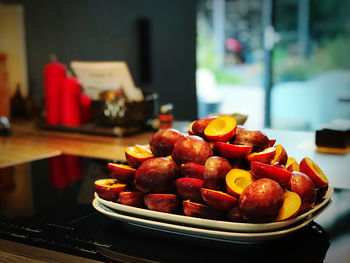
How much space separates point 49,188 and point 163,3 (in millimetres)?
2920

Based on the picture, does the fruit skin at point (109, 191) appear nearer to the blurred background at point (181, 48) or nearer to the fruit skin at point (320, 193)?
the fruit skin at point (320, 193)

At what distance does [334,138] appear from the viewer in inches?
64.1

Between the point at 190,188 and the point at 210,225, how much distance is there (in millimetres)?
68

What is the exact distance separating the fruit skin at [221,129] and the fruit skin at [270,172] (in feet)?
0.31

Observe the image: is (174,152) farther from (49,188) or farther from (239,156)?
(49,188)

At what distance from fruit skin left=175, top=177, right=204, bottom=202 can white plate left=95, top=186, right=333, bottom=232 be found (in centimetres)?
3

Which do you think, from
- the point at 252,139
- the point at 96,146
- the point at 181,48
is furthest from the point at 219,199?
the point at 181,48

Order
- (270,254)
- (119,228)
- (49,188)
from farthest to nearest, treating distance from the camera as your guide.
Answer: (49,188) → (119,228) → (270,254)

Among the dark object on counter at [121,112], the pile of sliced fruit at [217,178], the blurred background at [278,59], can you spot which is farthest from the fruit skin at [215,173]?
the blurred background at [278,59]

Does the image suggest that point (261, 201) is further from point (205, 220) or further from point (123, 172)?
point (123, 172)

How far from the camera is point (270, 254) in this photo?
74cm

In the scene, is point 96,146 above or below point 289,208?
below

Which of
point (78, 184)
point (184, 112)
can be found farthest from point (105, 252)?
point (184, 112)

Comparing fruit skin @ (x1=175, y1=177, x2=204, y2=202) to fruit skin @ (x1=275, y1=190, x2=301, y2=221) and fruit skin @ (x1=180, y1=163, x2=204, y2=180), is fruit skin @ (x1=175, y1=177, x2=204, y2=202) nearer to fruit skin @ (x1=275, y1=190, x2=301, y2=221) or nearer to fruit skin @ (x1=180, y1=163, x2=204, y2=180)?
fruit skin @ (x1=180, y1=163, x2=204, y2=180)
